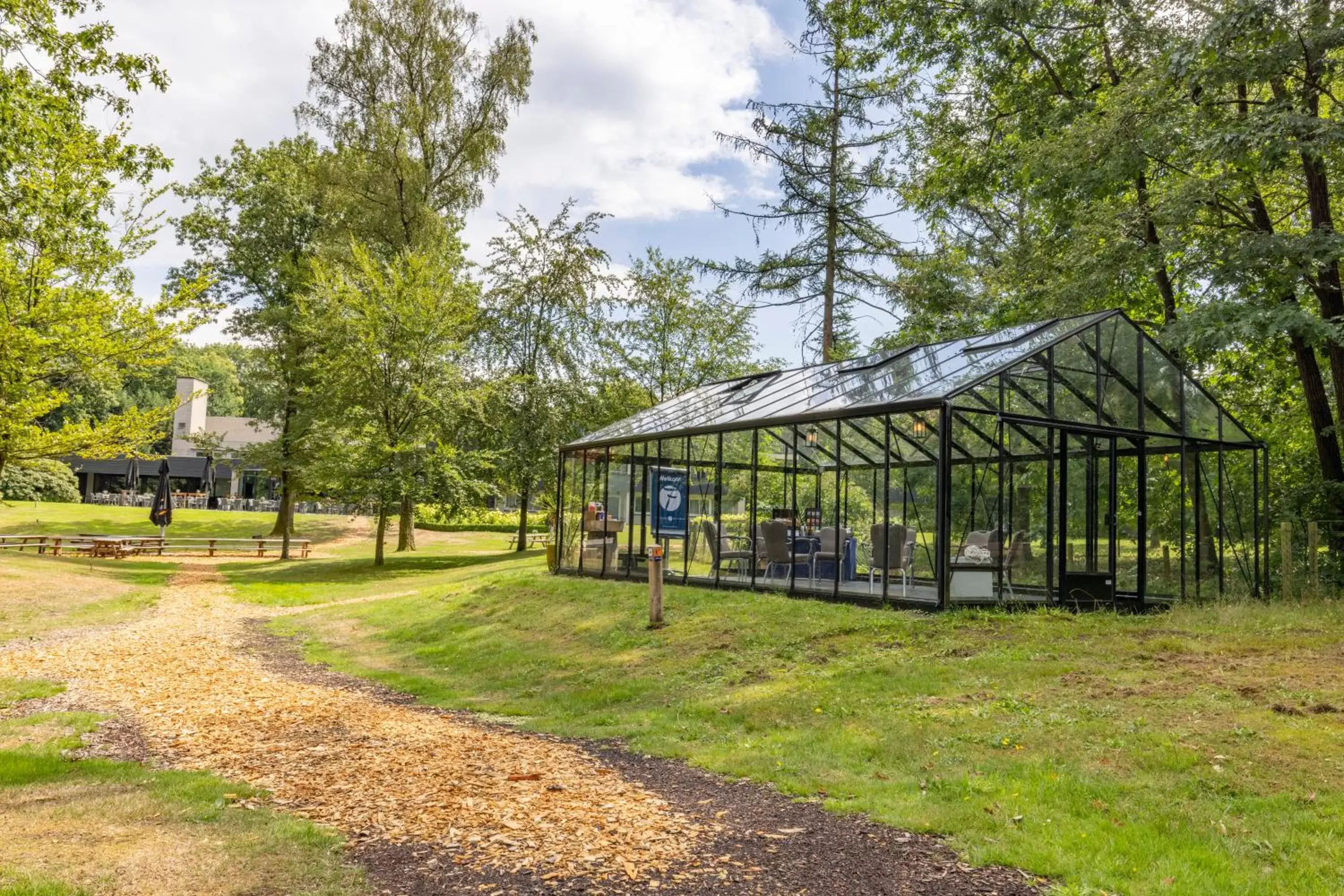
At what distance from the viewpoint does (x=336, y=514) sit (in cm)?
4462

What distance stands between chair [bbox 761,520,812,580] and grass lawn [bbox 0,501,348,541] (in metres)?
23.2

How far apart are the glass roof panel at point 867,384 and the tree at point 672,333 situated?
365 inches

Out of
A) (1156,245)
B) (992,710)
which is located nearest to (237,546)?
(1156,245)

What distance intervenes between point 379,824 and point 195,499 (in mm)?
47166

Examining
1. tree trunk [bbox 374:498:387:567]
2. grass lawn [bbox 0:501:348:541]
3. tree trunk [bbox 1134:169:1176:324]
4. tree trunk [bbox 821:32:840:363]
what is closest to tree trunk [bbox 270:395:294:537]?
tree trunk [bbox 374:498:387:567]

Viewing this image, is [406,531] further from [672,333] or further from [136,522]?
[136,522]

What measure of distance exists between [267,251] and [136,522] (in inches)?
516

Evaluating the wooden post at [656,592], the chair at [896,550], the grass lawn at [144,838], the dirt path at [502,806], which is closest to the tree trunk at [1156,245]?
the chair at [896,550]

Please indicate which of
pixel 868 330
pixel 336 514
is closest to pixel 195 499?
pixel 336 514

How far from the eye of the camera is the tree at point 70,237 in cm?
825

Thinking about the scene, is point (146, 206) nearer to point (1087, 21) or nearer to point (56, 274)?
point (56, 274)

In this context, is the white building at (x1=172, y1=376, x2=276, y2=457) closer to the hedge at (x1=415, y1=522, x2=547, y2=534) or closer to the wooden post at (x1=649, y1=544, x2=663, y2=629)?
the hedge at (x1=415, y1=522, x2=547, y2=534)

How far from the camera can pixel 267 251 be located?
27.3 meters

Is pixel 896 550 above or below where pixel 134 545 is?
above
